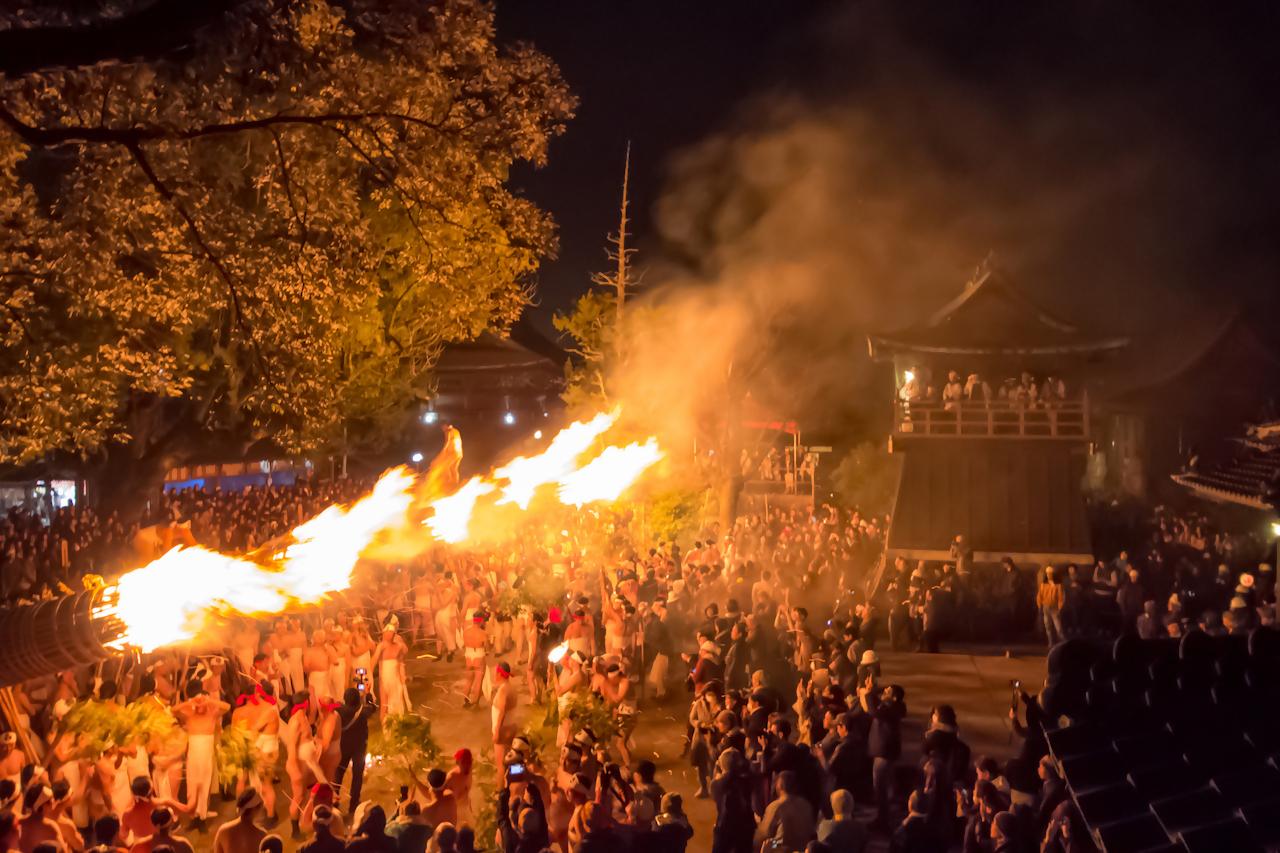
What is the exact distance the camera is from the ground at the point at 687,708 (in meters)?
10.2

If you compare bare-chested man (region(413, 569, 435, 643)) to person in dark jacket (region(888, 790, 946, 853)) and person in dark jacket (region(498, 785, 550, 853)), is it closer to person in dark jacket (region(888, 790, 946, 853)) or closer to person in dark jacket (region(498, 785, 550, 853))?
person in dark jacket (region(498, 785, 550, 853))

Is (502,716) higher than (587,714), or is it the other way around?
(587,714)

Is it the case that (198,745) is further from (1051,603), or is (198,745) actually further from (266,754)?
(1051,603)

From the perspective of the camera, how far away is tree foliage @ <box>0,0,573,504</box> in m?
9.38

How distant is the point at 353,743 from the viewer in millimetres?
9297

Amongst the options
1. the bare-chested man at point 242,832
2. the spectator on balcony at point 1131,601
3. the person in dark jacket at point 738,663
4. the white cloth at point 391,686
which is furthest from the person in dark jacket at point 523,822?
the spectator on balcony at point 1131,601

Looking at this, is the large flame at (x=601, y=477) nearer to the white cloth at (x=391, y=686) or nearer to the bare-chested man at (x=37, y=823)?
the white cloth at (x=391, y=686)

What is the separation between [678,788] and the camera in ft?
33.3

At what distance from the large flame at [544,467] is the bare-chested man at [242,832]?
704 cm

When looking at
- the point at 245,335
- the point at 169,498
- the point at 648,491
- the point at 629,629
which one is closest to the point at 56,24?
the point at 245,335

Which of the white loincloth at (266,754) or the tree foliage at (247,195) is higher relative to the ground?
the tree foliage at (247,195)

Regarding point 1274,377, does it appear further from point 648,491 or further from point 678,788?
point 678,788

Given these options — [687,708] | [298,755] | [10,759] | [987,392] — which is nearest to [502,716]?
[298,755]

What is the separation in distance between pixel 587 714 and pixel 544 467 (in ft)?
22.7
